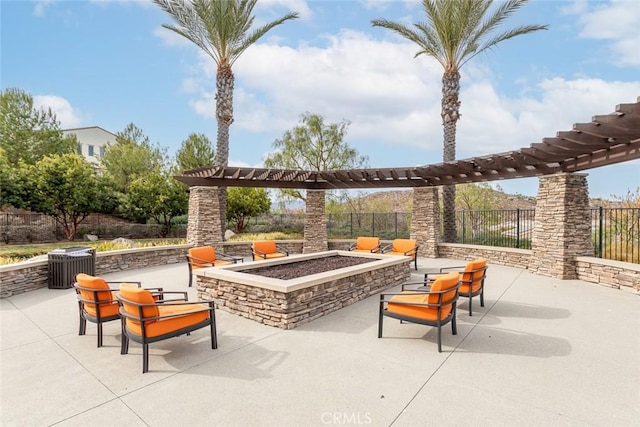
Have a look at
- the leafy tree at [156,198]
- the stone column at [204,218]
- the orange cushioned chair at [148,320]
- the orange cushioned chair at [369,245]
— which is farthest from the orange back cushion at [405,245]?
the leafy tree at [156,198]

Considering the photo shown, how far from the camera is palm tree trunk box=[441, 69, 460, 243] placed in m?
12.3

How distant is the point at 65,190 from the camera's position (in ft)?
55.6

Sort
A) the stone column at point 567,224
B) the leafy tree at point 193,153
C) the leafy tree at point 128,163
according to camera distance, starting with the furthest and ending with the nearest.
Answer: the leafy tree at point 128,163 → the leafy tree at point 193,153 → the stone column at point 567,224

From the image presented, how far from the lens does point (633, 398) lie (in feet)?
9.95

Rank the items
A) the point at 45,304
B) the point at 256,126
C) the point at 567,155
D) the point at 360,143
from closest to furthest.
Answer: the point at 45,304
the point at 567,155
the point at 256,126
the point at 360,143

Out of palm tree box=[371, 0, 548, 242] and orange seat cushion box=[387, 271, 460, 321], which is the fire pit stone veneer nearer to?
orange seat cushion box=[387, 271, 460, 321]

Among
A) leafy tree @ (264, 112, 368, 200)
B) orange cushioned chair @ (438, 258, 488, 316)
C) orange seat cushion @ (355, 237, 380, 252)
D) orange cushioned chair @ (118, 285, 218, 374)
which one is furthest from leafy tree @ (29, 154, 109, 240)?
orange cushioned chair @ (438, 258, 488, 316)

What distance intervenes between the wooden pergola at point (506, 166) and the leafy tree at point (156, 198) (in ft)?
30.0

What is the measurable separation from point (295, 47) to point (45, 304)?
9626 mm

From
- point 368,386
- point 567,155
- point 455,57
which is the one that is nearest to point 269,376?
point 368,386

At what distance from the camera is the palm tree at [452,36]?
11382 millimetres

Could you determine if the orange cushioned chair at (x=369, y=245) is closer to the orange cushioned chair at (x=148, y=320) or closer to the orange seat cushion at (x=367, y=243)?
the orange seat cushion at (x=367, y=243)

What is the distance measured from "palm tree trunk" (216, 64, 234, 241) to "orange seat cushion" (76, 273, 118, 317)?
28.5ft

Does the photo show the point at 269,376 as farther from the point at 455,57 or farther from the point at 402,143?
the point at 402,143
